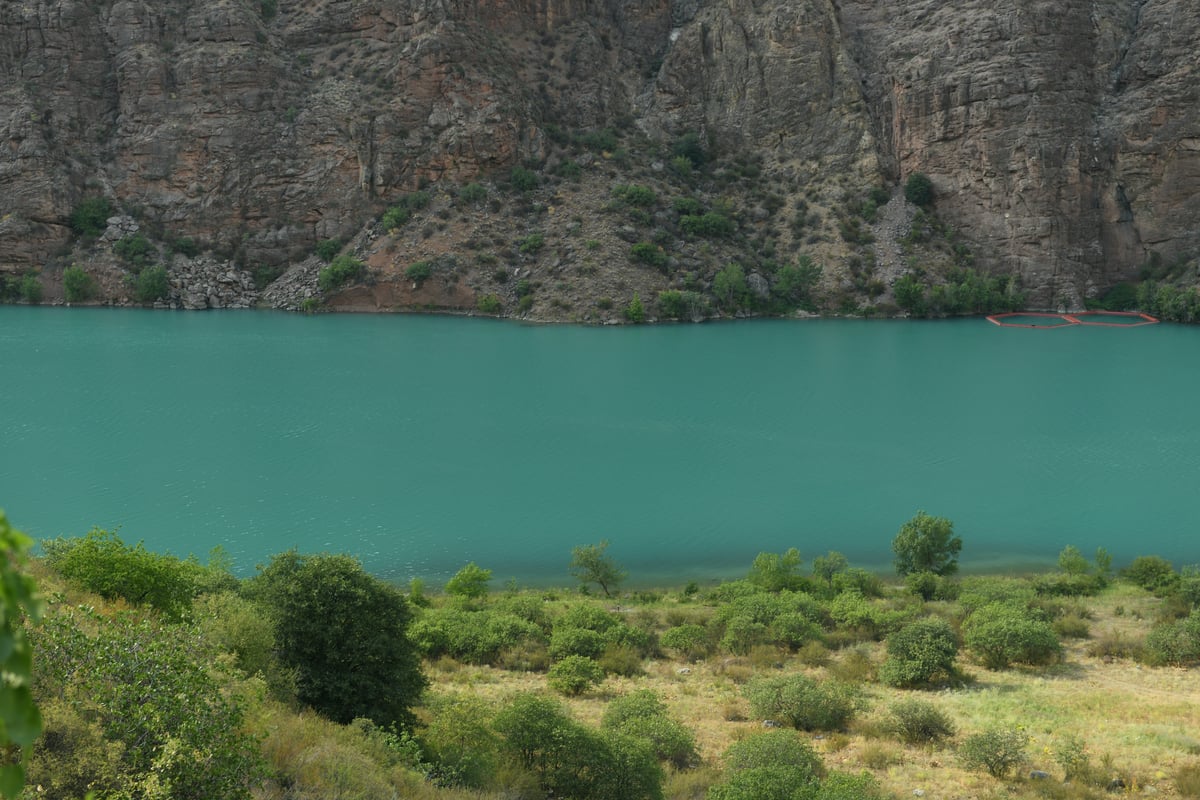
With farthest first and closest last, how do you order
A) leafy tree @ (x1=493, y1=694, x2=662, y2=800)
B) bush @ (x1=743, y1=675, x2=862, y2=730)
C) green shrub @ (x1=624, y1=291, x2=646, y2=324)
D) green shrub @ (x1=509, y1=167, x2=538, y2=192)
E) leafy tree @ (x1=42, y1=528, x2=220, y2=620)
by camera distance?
green shrub @ (x1=509, y1=167, x2=538, y2=192)
green shrub @ (x1=624, y1=291, x2=646, y2=324)
bush @ (x1=743, y1=675, x2=862, y2=730)
leafy tree @ (x1=42, y1=528, x2=220, y2=620)
leafy tree @ (x1=493, y1=694, x2=662, y2=800)

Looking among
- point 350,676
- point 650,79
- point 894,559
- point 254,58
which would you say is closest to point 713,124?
point 650,79

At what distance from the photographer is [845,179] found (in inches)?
3541

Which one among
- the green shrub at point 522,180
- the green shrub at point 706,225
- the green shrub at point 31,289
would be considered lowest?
the green shrub at point 31,289

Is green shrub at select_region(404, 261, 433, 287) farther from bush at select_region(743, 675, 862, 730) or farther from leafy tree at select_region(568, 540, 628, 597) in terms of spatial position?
bush at select_region(743, 675, 862, 730)

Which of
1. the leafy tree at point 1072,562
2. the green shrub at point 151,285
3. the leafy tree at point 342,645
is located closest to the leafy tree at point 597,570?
the leafy tree at point 342,645

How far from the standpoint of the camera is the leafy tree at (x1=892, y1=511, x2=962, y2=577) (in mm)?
25891

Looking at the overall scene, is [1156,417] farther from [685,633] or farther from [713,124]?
[713,124]

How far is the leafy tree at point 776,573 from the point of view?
23.9 metres

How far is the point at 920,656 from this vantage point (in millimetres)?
17031

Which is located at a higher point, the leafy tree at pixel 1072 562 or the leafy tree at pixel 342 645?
the leafy tree at pixel 342 645

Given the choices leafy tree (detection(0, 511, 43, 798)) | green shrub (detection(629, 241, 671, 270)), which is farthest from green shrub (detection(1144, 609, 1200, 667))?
green shrub (detection(629, 241, 671, 270))

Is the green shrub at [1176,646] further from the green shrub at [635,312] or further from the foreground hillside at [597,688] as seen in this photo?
the green shrub at [635,312]

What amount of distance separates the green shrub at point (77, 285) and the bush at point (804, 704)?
83.0 m

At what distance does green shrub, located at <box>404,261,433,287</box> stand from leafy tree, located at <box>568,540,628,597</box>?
188ft
